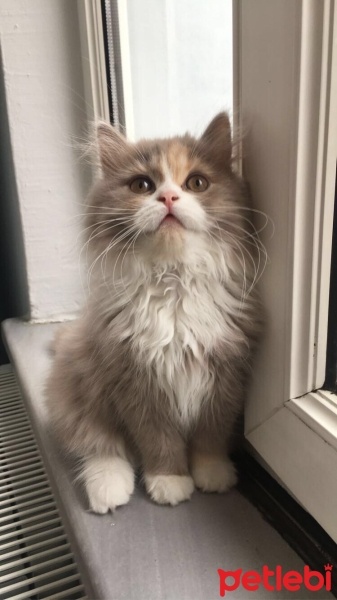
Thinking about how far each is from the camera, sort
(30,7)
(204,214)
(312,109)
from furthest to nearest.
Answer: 1. (30,7)
2. (204,214)
3. (312,109)

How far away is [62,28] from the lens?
139 cm

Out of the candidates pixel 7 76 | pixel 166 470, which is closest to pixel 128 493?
pixel 166 470

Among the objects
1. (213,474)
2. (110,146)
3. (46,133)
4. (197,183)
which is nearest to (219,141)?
(197,183)

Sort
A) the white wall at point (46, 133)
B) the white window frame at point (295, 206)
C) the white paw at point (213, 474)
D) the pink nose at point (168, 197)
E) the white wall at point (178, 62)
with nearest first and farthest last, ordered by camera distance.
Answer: the white window frame at point (295, 206)
the pink nose at point (168, 197)
the white paw at point (213, 474)
the white wall at point (178, 62)
the white wall at point (46, 133)

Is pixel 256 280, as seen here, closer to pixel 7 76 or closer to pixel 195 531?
pixel 195 531

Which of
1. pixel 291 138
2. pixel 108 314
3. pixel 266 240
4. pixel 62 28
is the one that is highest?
pixel 62 28

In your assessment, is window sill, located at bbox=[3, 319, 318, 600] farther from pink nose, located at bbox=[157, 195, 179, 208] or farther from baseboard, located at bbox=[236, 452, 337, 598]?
pink nose, located at bbox=[157, 195, 179, 208]

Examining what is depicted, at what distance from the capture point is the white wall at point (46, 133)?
137 centimetres

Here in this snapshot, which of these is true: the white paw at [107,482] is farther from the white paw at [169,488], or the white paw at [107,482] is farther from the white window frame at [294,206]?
the white window frame at [294,206]

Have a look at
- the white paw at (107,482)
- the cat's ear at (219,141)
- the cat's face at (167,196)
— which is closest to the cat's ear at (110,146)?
the cat's face at (167,196)

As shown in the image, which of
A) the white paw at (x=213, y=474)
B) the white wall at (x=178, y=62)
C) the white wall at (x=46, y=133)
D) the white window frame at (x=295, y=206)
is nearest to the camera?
the white window frame at (x=295, y=206)

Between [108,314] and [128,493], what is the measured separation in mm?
294

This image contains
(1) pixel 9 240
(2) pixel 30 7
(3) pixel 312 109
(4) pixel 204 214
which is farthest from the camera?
(1) pixel 9 240

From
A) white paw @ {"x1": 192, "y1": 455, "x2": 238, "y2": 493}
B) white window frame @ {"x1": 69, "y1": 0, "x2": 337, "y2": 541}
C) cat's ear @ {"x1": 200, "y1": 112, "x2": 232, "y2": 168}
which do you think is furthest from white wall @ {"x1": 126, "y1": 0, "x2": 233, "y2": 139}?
white paw @ {"x1": 192, "y1": 455, "x2": 238, "y2": 493}
